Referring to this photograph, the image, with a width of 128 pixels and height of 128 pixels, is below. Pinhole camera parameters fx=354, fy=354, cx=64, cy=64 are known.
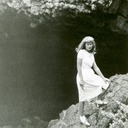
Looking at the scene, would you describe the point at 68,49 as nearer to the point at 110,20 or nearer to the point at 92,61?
the point at 110,20

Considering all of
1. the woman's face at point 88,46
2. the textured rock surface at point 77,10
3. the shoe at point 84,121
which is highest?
the textured rock surface at point 77,10

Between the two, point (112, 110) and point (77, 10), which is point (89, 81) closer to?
point (112, 110)

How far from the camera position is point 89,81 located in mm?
7090

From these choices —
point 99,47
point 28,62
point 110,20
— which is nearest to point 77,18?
point 110,20

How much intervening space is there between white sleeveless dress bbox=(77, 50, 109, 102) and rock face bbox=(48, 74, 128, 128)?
38 centimetres

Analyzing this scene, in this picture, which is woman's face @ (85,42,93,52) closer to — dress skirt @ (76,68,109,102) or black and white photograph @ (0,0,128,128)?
black and white photograph @ (0,0,128,128)

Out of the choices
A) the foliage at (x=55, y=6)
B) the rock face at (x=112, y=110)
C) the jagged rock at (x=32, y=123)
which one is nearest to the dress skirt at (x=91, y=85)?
the rock face at (x=112, y=110)

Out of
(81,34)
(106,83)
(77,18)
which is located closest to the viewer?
(106,83)

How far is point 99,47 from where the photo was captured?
11.5 m

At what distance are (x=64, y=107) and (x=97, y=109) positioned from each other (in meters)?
5.11

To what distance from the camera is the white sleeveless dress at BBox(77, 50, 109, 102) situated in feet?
23.2

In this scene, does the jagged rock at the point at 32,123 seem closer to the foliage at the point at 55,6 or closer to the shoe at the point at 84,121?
the foliage at the point at 55,6

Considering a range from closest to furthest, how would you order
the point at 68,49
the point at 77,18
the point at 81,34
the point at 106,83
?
the point at 106,83 < the point at 77,18 < the point at 81,34 < the point at 68,49

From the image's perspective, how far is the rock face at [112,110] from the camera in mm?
7051
